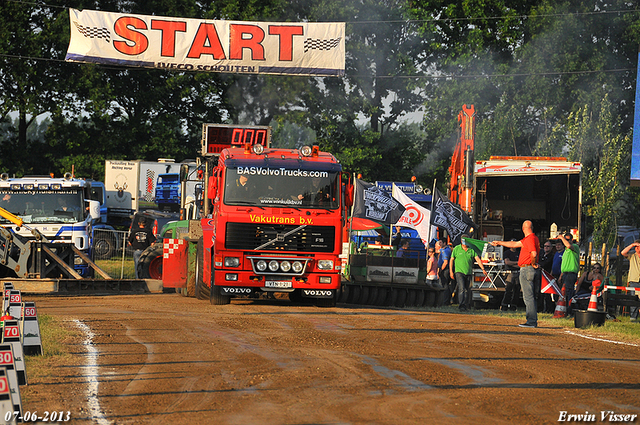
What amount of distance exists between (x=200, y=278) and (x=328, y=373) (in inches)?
410

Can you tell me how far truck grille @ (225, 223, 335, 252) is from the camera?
55.4ft

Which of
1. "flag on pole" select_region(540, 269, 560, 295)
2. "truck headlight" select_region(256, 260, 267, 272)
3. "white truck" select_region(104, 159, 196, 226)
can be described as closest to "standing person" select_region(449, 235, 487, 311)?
"flag on pole" select_region(540, 269, 560, 295)

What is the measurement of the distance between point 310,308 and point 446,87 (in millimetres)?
28041

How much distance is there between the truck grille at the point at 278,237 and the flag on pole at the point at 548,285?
4.95m

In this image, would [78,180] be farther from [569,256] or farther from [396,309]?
[569,256]

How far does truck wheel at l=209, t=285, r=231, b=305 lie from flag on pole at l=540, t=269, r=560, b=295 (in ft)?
22.3

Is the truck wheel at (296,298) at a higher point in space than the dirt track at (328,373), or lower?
lower

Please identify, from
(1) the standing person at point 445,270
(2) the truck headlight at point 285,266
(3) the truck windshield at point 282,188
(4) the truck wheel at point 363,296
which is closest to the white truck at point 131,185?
(1) the standing person at point 445,270

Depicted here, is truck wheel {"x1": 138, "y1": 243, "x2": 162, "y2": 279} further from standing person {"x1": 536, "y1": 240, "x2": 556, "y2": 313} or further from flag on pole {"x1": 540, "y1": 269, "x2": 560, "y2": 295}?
flag on pole {"x1": 540, "y1": 269, "x2": 560, "y2": 295}

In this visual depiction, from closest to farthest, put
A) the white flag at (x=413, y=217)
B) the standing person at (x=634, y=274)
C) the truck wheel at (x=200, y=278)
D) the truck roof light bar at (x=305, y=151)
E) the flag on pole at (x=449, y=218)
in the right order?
the truck roof light bar at (x=305, y=151) → the standing person at (x=634, y=274) → the truck wheel at (x=200, y=278) → the flag on pole at (x=449, y=218) → the white flag at (x=413, y=217)

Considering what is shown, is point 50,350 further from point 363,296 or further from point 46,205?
point 46,205

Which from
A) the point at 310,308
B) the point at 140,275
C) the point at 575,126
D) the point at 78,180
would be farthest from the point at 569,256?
the point at 575,126

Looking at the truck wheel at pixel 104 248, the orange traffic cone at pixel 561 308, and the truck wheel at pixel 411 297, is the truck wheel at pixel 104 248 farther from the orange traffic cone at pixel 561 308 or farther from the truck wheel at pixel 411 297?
the orange traffic cone at pixel 561 308

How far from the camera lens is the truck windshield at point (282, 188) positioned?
55.6 ft
